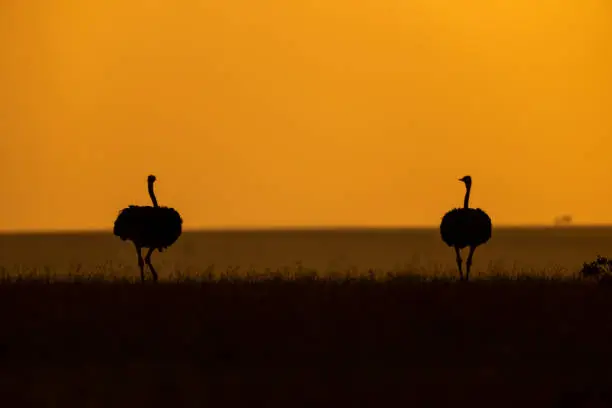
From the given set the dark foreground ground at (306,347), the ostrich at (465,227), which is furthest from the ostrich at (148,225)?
the ostrich at (465,227)

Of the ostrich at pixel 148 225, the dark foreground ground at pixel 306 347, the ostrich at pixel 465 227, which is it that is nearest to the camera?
the dark foreground ground at pixel 306 347

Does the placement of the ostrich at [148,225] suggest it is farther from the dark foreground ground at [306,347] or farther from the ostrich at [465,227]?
the ostrich at [465,227]

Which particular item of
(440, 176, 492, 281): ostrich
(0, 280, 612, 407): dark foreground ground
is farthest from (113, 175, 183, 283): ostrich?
(440, 176, 492, 281): ostrich

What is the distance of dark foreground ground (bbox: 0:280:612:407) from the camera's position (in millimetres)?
7266

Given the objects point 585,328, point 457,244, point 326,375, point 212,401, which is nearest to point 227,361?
point 326,375

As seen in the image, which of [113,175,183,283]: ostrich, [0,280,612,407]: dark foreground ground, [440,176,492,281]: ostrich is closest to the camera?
[0,280,612,407]: dark foreground ground

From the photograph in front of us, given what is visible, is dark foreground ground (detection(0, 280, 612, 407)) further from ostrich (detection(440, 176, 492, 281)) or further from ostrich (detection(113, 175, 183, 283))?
ostrich (detection(440, 176, 492, 281))

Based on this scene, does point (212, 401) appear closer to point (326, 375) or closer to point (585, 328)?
point (326, 375)

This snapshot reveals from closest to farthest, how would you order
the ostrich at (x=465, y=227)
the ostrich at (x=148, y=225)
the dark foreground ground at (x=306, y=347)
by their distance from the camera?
the dark foreground ground at (x=306, y=347) < the ostrich at (x=148, y=225) < the ostrich at (x=465, y=227)

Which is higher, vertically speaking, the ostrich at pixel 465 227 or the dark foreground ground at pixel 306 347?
the ostrich at pixel 465 227

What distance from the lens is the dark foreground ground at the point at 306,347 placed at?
23.8 feet

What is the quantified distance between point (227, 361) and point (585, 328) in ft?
11.2

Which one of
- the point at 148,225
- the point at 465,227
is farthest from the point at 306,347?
the point at 465,227

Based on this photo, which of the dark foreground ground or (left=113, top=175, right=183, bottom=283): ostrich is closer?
the dark foreground ground
